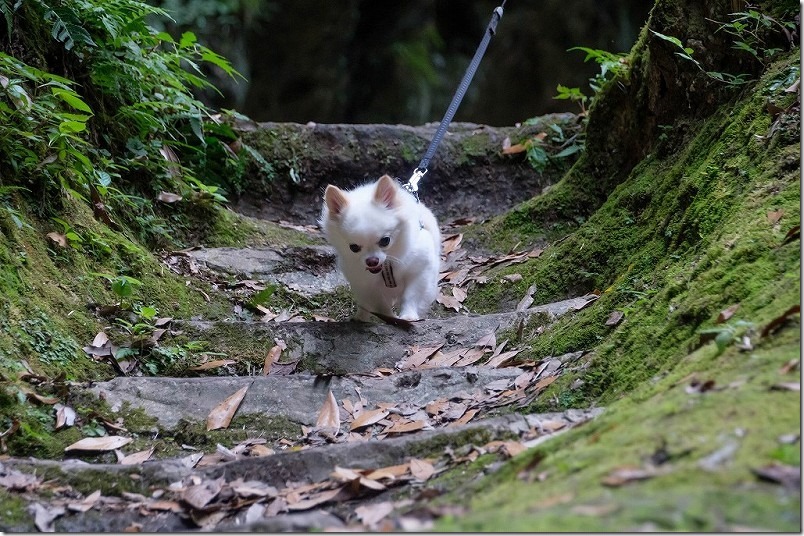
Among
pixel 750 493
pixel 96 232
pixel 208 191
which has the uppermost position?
pixel 208 191

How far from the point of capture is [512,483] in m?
2.01

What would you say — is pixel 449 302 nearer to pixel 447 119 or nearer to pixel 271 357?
pixel 447 119

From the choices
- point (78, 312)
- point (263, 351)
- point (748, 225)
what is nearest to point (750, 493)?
point (748, 225)

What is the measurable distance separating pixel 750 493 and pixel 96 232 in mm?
3923

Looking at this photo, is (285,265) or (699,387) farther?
(285,265)

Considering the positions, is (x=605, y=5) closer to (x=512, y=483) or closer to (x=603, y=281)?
(x=603, y=281)

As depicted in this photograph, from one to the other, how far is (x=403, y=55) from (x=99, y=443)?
11.8m

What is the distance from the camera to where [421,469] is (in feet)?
8.16

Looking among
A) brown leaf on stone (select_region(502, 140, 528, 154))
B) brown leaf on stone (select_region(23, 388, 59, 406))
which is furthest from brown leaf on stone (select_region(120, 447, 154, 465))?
brown leaf on stone (select_region(502, 140, 528, 154))

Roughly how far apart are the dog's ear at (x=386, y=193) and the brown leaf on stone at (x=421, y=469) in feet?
8.49

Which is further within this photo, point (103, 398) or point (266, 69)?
point (266, 69)

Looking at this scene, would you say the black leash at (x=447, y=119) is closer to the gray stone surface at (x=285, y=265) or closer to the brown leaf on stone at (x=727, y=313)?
the gray stone surface at (x=285, y=265)

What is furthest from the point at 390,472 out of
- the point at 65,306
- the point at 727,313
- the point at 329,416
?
the point at 65,306

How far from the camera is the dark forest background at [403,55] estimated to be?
508 inches
